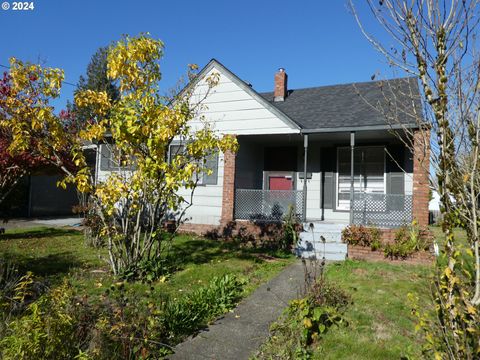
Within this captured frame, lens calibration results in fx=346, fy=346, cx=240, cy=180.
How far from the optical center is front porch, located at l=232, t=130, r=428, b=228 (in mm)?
10891

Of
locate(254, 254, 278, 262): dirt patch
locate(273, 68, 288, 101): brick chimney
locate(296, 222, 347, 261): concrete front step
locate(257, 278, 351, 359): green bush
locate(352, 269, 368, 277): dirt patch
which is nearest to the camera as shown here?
locate(257, 278, 351, 359): green bush

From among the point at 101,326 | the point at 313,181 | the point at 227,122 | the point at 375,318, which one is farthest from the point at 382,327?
the point at 227,122

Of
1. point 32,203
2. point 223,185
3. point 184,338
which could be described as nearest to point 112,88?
point 32,203

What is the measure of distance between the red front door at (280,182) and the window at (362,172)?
1.91 meters

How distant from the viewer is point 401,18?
2652 millimetres

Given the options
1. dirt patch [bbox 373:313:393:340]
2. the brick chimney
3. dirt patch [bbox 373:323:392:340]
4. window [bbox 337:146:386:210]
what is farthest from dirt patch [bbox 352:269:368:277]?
the brick chimney

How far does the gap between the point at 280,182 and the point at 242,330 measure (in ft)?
31.8

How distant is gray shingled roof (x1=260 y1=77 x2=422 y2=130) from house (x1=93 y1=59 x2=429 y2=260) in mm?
38

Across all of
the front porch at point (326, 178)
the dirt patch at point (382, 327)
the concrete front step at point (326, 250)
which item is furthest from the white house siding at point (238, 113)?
the dirt patch at point (382, 327)

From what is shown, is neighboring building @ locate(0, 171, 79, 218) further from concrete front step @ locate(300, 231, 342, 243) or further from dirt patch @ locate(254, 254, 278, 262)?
concrete front step @ locate(300, 231, 342, 243)

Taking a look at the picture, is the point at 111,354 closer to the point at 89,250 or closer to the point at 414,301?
the point at 414,301

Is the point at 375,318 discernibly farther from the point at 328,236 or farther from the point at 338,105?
the point at 338,105

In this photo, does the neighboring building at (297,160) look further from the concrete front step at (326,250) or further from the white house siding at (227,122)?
the concrete front step at (326,250)

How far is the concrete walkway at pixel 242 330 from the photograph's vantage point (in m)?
4.00
